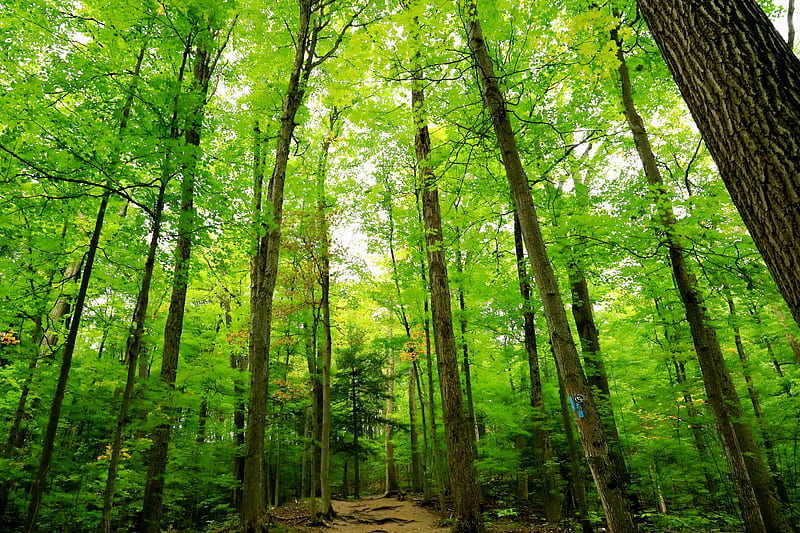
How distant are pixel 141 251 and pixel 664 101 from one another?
11.7m

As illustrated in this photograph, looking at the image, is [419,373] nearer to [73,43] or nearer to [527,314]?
[527,314]

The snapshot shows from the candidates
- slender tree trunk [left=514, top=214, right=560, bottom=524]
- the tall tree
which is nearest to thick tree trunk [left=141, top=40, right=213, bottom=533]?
the tall tree

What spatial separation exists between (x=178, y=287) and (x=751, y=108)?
698cm

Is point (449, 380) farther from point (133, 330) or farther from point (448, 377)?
point (133, 330)

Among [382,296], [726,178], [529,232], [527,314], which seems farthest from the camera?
[382,296]

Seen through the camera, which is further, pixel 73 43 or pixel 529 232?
pixel 73 43

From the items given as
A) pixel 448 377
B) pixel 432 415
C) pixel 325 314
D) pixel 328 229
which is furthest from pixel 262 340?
pixel 432 415

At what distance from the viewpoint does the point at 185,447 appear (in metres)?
9.74

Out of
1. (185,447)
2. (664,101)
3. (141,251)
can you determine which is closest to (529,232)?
(141,251)

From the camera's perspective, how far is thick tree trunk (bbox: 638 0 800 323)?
1568 millimetres

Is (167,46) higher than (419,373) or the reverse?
higher

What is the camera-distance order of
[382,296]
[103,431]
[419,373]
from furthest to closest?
[419,373] → [382,296] → [103,431]

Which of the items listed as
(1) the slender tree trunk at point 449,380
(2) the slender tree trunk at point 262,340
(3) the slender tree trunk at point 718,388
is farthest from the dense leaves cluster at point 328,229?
(2) the slender tree trunk at point 262,340

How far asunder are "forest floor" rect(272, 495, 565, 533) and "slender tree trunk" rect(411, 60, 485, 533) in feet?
8.20
